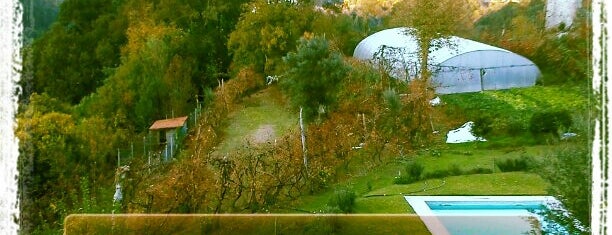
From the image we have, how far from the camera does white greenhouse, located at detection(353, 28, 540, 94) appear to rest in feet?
10.4

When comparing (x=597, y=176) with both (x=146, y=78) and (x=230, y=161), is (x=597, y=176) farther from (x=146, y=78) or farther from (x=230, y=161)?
(x=146, y=78)

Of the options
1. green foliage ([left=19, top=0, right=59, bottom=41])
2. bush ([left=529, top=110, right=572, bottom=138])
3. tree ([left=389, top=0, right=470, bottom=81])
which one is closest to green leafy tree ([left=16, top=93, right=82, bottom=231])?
green foliage ([left=19, top=0, right=59, bottom=41])

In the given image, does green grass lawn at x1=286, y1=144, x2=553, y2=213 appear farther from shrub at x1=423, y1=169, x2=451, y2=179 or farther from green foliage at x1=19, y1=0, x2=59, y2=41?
green foliage at x1=19, y1=0, x2=59, y2=41

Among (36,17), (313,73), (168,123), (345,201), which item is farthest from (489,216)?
(36,17)

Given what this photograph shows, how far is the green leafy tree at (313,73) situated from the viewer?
3.26 metres

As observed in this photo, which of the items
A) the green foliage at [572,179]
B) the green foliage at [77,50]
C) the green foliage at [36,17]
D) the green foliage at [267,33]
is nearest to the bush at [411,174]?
the green foliage at [572,179]

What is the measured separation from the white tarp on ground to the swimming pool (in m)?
0.24

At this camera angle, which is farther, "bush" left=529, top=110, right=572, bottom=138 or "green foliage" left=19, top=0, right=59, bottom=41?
"bush" left=529, top=110, right=572, bottom=138

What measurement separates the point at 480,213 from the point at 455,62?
630 millimetres

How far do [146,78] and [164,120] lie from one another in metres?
0.20

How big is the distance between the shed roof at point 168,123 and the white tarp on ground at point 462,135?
112cm

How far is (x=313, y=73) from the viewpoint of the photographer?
329 centimetres

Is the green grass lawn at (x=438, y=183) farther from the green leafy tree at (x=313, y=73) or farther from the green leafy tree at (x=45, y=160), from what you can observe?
the green leafy tree at (x=45, y=160)

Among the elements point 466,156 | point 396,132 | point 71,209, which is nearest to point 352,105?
point 396,132
